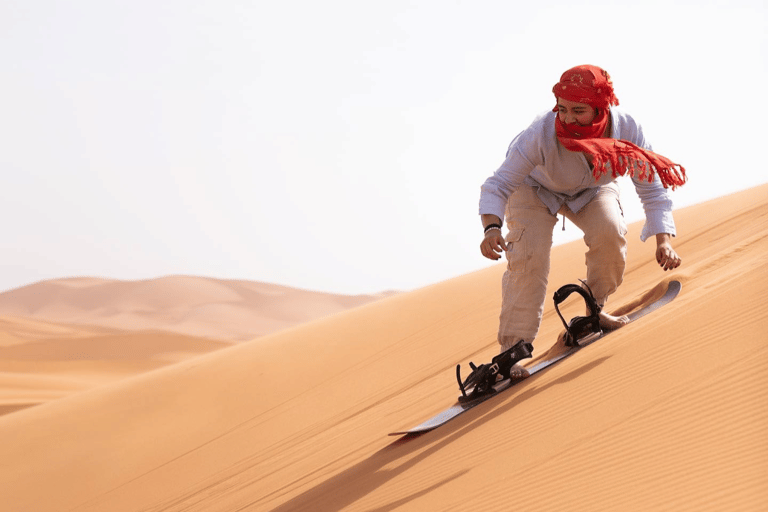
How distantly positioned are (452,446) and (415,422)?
64.2 inches

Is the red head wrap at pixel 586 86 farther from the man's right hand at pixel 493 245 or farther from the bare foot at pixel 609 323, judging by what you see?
the bare foot at pixel 609 323

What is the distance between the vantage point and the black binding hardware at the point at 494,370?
185 inches

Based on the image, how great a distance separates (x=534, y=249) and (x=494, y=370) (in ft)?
2.45

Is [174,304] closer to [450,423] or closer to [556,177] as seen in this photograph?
[450,423]

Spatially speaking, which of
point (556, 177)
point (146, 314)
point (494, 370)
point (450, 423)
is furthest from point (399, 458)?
point (146, 314)

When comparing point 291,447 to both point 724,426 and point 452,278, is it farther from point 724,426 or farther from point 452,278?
point 452,278

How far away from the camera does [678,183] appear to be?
453 centimetres

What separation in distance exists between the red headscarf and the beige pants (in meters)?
0.34

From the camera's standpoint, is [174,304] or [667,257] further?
[174,304]

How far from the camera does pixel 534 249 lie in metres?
4.72

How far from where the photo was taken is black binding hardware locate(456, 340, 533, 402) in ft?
15.5

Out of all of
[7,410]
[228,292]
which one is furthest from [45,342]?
[228,292]

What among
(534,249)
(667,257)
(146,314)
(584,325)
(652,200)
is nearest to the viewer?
(667,257)

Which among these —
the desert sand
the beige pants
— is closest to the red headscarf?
the beige pants
